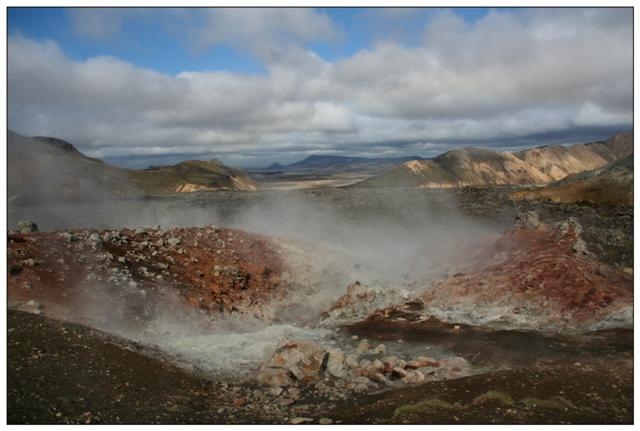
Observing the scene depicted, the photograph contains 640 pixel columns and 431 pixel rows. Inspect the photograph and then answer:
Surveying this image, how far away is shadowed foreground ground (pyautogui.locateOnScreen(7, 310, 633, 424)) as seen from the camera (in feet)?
33.9

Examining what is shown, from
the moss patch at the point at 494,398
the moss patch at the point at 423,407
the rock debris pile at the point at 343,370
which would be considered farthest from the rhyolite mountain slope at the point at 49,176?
the moss patch at the point at 494,398

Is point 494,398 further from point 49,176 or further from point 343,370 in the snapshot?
point 49,176

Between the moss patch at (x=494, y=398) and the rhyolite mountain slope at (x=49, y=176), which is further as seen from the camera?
the rhyolite mountain slope at (x=49, y=176)

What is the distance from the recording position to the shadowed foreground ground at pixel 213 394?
10.3 m

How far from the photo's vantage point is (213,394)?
42.2ft

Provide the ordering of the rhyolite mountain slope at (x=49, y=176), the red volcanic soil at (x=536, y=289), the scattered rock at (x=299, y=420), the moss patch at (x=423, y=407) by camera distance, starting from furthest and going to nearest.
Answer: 1. the rhyolite mountain slope at (x=49, y=176)
2. the red volcanic soil at (x=536, y=289)
3. the scattered rock at (x=299, y=420)
4. the moss patch at (x=423, y=407)

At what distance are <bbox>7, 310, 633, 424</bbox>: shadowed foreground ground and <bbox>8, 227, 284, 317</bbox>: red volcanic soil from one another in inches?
169

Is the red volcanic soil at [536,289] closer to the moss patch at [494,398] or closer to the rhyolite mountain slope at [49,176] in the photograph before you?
the moss patch at [494,398]

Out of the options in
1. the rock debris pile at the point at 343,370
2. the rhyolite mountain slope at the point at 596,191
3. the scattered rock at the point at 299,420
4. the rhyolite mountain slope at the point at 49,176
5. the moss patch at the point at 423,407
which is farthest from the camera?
the rhyolite mountain slope at the point at 596,191

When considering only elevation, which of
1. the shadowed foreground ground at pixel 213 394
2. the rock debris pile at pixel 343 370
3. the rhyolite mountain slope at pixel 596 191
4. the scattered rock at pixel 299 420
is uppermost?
the rhyolite mountain slope at pixel 596 191

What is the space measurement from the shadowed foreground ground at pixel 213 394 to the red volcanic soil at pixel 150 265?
4.29 m

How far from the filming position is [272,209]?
49125mm

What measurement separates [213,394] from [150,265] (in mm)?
10863

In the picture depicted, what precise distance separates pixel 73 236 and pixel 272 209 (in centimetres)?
2770
